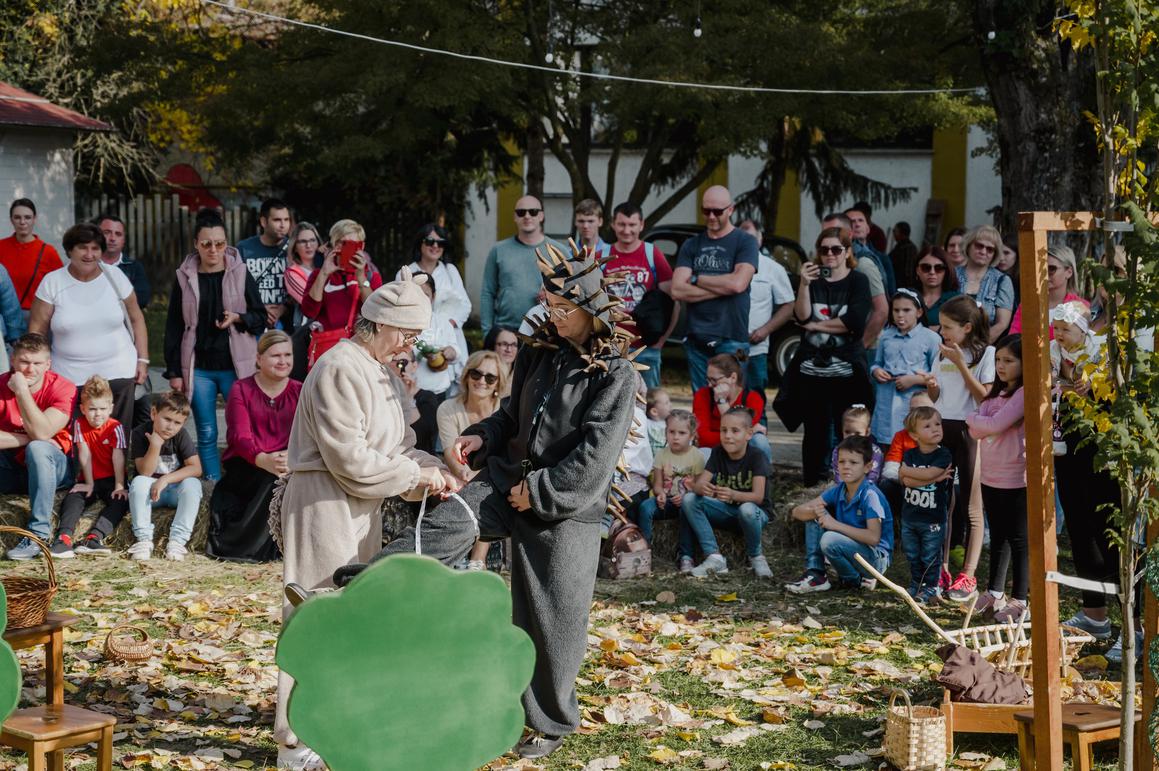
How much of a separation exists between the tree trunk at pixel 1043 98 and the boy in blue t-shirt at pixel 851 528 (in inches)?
172

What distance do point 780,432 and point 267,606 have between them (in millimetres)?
6425

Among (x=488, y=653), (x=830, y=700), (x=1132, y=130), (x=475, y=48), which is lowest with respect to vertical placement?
(x=830, y=700)

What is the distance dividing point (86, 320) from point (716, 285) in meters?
4.21

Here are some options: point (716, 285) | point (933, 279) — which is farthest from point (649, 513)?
point (933, 279)

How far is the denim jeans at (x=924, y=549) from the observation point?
7871 millimetres

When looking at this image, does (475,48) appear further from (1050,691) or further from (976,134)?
(976,134)

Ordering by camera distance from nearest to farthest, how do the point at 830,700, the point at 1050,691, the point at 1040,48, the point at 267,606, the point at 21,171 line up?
1. the point at 1050,691
2. the point at 830,700
3. the point at 267,606
4. the point at 1040,48
5. the point at 21,171

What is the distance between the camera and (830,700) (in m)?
6.13

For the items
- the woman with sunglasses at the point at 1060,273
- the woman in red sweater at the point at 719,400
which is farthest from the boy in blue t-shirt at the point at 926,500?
the woman in red sweater at the point at 719,400

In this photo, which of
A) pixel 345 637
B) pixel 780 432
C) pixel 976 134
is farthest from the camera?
pixel 976 134

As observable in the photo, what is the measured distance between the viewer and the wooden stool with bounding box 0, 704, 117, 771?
446cm

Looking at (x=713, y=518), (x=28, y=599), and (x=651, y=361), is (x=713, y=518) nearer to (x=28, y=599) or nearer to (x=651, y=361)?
(x=651, y=361)

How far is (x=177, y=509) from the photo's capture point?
9008 mm

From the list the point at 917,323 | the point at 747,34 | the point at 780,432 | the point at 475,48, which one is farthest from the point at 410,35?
the point at 917,323
